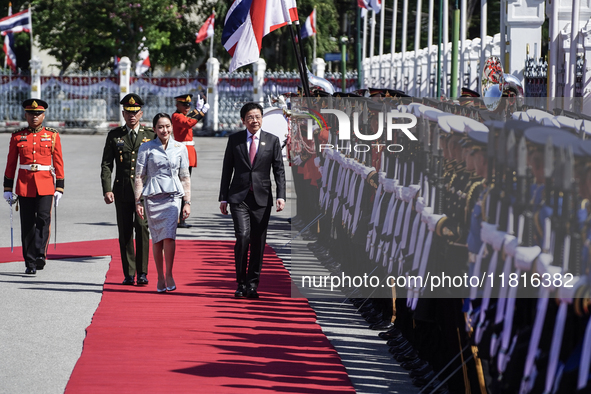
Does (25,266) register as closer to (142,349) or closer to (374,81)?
(142,349)

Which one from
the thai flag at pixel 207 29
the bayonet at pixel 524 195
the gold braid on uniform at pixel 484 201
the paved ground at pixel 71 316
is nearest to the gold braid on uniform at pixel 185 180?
the paved ground at pixel 71 316

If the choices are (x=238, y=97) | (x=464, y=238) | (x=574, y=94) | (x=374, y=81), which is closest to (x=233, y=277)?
(x=464, y=238)

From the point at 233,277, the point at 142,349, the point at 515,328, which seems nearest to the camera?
the point at 515,328

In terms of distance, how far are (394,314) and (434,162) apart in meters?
1.73

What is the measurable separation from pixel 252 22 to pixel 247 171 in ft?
13.0

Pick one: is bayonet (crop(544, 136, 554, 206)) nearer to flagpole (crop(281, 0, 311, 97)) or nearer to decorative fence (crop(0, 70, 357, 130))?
flagpole (crop(281, 0, 311, 97))

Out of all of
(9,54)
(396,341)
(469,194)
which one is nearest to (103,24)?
(9,54)

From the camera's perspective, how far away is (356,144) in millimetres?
8180

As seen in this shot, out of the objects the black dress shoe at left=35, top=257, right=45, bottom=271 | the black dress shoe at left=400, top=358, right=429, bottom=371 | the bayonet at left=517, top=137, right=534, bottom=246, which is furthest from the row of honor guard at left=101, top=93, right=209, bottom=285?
the bayonet at left=517, top=137, right=534, bottom=246

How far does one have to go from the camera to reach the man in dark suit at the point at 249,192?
8.84 m

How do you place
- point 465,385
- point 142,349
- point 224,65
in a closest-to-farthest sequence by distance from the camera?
1. point 465,385
2. point 142,349
3. point 224,65

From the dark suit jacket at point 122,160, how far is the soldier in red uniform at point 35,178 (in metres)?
0.87

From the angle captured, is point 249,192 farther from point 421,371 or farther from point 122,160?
point 421,371

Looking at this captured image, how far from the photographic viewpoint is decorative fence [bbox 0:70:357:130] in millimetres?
39531
